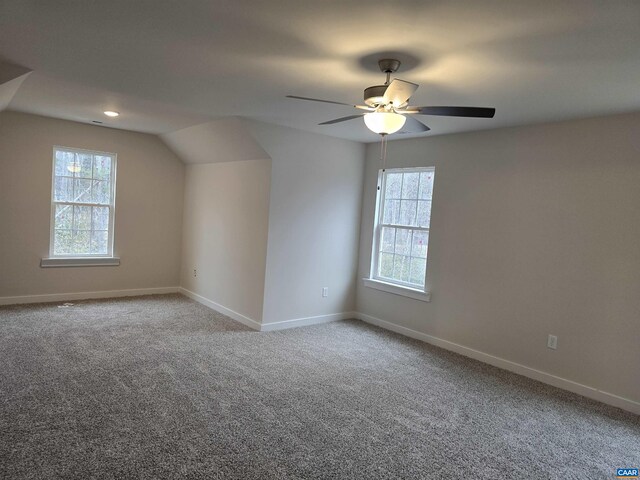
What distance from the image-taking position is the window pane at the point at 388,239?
5.11 metres

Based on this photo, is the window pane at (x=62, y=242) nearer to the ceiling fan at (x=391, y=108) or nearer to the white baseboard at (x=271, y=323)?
the white baseboard at (x=271, y=323)

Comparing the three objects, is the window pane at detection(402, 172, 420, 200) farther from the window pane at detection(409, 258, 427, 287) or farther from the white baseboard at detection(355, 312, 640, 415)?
the white baseboard at detection(355, 312, 640, 415)

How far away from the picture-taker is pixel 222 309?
5.32 m

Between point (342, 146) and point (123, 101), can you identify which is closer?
point (123, 101)

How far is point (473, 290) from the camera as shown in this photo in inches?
167

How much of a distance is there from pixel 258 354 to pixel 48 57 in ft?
9.26

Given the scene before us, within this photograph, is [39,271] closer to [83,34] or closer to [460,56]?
[83,34]

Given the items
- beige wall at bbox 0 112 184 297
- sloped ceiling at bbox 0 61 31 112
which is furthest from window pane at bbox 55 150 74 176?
sloped ceiling at bbox 0 61 31 112

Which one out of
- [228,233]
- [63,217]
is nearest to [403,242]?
[228,233]

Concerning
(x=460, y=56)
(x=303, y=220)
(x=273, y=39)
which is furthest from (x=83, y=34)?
(x=303, y=220)

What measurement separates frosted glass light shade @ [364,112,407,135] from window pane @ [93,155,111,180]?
14.7 feet

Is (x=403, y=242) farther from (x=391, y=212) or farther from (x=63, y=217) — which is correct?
(x=63, y=217)

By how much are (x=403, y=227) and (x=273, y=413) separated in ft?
9.24

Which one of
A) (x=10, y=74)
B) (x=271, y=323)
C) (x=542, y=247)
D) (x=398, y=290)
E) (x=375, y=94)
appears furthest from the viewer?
(x=398, y=290)
